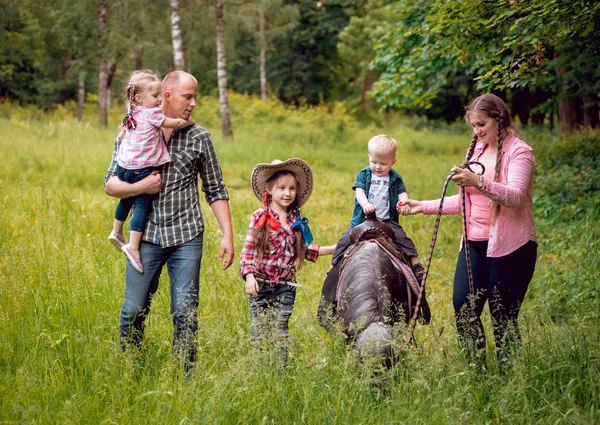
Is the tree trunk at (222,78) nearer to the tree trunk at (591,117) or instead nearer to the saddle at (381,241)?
the tree trunk at (591,117)

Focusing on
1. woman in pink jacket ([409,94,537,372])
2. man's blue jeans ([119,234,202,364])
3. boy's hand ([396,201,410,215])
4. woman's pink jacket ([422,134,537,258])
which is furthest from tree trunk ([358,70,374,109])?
man's blue jeans ([119,234,202,364])

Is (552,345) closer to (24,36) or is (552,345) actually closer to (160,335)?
(160,335)

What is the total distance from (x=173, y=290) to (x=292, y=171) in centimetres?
118

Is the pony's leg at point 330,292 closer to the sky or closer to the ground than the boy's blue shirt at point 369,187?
closer to the ground

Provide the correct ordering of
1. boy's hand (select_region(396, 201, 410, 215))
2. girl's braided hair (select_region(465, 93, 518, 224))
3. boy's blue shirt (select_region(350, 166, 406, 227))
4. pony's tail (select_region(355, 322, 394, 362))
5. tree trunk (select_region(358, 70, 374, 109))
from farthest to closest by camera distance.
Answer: tree trunk (select_region(358, 70, 374, 109)) → boy's blue shirt (select_region(350, 166, 406, 227)) → boy's hand (select_region(396, 201, 410, 215)) → girl's braided hair (select_region(465, 93, 518, 224)) → pony's tail (select_region(355, 322, 394, 362))

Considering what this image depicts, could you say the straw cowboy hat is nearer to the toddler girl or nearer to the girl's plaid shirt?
the girl's plaid shirt

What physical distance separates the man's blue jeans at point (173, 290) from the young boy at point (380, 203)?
946 mm

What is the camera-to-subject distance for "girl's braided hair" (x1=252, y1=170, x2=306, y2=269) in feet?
14.2

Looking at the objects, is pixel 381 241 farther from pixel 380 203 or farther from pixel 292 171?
pixel 292 171

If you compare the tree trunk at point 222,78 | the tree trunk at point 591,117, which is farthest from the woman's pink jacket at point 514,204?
the tree trunk at point 222,78

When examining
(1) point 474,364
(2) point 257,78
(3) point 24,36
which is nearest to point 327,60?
(2) point 257,78

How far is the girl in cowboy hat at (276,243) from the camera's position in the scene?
431 cm

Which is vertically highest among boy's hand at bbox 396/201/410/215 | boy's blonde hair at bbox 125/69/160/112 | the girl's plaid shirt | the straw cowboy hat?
boy's blonde hair at bbox 125/69/160/112

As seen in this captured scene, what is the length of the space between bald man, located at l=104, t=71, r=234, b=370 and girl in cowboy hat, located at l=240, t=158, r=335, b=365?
37 centimetres
